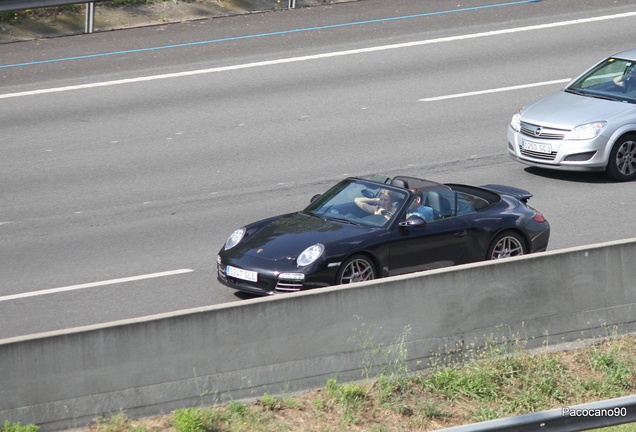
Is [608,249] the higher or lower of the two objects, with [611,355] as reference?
higher

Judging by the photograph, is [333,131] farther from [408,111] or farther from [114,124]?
[114,124]

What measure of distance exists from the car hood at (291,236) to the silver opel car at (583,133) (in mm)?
5074

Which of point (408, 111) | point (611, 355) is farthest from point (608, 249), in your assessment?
point (408, 111)

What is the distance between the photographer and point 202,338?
8086 millimetres

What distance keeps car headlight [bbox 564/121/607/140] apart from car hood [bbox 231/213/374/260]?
17.2 ft

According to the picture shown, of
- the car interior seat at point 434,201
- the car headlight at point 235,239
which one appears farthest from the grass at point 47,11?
the car interior seat at point 434,201

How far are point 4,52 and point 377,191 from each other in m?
11.6

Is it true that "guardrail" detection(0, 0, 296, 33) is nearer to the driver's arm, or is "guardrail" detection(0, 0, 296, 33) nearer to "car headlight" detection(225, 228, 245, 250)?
"car headlight" detection(225, 228, 245, 250)

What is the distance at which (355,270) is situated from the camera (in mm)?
9945

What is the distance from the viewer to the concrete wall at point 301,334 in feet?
25.2

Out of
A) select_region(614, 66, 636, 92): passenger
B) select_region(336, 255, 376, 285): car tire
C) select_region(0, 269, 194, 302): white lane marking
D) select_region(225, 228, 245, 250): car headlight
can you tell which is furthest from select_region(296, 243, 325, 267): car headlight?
select_region(614, 66, 636, 92): passenger

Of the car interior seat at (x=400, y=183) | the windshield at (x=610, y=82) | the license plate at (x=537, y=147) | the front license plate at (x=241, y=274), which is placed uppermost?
the windshield at (x=610, y=82)

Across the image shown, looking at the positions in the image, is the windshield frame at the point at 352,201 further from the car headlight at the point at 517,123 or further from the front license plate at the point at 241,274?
the car headlight at the point at 517,123

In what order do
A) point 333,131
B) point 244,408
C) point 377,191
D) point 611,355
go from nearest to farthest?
1. point 244,408
2. point 611,355
3. point 377,191
4. point 333,131
